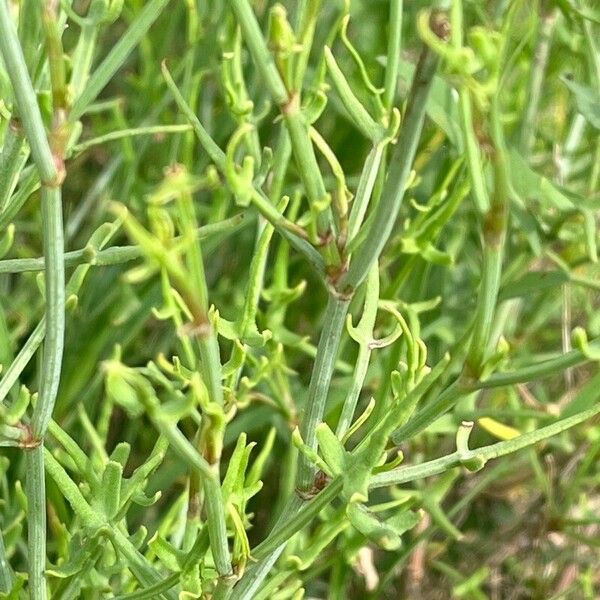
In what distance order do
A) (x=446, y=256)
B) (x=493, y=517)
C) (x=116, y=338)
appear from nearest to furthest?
(x=446, y=256) < (x=116, y=338) < (x=493, y=517)

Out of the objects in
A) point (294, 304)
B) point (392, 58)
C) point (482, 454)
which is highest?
point (392, 58)

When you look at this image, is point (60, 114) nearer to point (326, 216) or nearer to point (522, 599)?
point (326, 216)

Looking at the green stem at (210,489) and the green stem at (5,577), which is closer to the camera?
the green stem at (210,489)

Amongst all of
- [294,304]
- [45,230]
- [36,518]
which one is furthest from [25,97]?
[294,304]

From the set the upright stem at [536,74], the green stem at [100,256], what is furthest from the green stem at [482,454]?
the upright stem at [536,74]

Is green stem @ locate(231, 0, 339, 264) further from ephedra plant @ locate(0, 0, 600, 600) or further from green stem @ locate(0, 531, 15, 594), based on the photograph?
green stem @ locate(0, 531, 15, 594)

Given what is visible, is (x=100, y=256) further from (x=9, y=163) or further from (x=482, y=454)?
(x=482, y=454)

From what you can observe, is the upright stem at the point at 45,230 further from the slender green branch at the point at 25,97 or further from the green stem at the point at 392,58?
the green stem at the point at 392,58

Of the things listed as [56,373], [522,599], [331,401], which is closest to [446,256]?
[331,401]

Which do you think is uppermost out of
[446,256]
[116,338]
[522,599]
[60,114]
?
[60,114]
